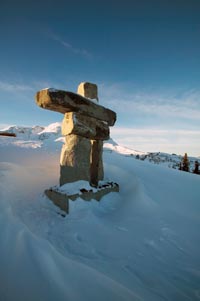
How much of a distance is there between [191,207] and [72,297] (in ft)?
10.6

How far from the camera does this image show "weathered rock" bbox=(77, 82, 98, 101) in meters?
4.47

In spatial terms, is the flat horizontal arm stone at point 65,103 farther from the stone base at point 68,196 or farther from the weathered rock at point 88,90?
the stone base at point 68,196

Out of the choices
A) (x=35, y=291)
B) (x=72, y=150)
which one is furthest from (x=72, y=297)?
(x=72, y=150)

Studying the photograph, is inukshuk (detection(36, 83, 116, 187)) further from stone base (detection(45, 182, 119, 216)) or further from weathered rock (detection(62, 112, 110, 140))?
stone base (detection(45, 182, 119, 216))

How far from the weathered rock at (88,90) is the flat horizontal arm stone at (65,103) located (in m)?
0.49

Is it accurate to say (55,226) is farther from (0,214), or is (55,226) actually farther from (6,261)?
(6,261)

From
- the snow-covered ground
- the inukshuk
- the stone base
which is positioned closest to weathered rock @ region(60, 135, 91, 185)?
the inukshuk

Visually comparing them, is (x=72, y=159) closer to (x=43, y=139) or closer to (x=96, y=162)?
(x=96, y=162)

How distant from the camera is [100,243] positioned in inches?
99.3

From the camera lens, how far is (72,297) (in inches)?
55.7

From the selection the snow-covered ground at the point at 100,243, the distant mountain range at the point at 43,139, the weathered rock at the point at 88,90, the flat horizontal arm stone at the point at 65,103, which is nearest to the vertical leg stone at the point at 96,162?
the snow-covered ground at the point at 100,243

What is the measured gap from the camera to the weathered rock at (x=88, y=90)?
4.47 meters

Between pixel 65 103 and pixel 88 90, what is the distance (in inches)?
54.3

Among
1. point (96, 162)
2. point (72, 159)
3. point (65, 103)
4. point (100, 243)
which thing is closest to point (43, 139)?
point (96, 162)
